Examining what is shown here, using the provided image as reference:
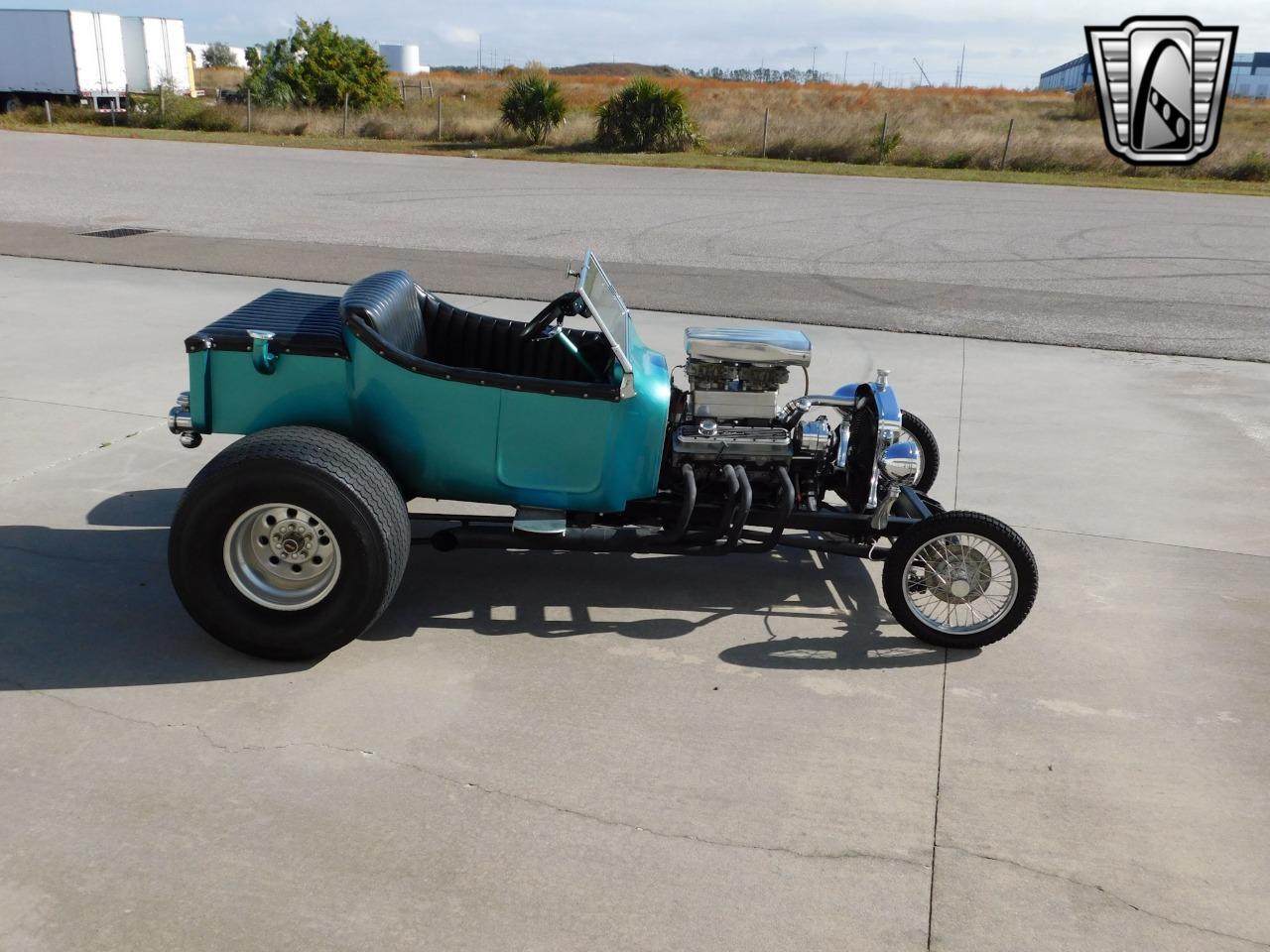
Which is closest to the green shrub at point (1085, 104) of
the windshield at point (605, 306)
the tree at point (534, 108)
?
the tree at point (534, 108)

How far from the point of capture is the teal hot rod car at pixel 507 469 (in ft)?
13.6

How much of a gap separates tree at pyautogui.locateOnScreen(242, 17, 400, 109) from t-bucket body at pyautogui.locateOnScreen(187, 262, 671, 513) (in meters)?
34.3

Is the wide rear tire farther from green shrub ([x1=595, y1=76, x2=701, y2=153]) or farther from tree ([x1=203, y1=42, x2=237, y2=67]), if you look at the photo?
tree ([x1=203, y1=42, x2=237, y2=67])

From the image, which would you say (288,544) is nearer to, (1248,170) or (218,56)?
(1248,170)

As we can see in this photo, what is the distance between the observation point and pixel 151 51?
40250 millimetres

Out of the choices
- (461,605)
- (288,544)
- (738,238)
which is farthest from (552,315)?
(738,238)

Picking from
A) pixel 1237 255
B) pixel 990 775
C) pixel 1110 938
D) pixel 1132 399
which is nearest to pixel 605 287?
pixel 990 775

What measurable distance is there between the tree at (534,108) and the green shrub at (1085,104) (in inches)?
712

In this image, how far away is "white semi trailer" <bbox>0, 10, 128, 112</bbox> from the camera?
36.7 meters

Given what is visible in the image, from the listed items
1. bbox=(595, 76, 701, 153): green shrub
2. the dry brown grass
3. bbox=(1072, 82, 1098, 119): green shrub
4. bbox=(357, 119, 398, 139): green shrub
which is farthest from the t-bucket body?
bbox=(1072, 82, 1098, 119): green shrub

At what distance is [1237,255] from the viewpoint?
582 inches

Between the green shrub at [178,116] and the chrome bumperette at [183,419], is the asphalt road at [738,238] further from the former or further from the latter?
the green shrub at [178,116]

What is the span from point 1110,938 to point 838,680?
4.75 feet

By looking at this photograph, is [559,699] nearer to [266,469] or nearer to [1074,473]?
[266,469]
